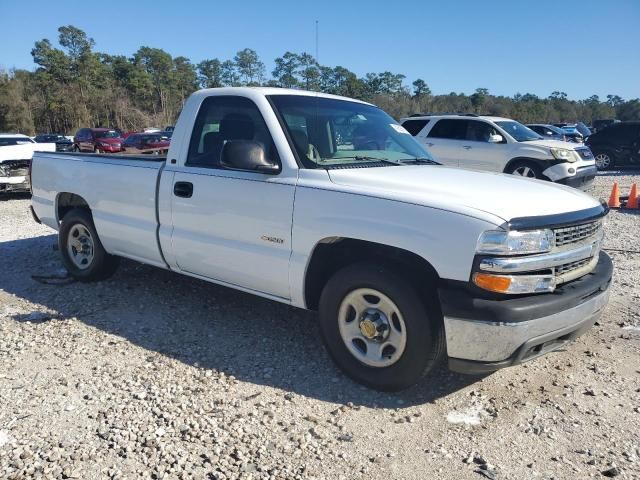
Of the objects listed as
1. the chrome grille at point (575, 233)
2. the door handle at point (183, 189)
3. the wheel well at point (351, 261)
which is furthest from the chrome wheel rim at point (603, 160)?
the door handle at point (183, 189)

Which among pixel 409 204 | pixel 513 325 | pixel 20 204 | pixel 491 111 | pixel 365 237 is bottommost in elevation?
pixel 20 204

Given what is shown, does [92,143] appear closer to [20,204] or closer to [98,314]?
[20,204]

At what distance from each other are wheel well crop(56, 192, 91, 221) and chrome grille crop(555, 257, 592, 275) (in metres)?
4.46

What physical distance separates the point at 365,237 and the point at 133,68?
272 ft

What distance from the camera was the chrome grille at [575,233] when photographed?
10.3 ft

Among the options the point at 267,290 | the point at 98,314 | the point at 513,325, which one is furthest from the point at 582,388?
the point at 98,314

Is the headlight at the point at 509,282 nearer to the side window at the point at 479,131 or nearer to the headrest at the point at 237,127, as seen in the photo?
the headrest at the point at 237,127

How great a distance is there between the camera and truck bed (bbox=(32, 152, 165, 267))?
181 inches

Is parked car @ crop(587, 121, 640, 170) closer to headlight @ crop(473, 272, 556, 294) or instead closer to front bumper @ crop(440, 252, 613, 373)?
front bumper @ crop(440, 252, 613, 373)

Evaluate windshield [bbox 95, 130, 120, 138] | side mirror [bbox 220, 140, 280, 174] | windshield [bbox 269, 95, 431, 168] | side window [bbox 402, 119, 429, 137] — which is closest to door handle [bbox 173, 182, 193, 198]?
side mirror [bbox 220, 140, 280, 174]

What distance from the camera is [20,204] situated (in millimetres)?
11625

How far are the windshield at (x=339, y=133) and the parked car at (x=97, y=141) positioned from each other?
27.8 meters

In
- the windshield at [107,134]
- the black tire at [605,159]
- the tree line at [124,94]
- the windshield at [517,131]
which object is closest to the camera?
the windshield at [517,131]

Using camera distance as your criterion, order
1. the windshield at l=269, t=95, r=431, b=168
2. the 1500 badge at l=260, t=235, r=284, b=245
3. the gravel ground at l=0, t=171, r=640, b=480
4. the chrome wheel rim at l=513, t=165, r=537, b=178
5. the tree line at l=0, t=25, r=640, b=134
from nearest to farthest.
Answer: the gravel ground at l=0, t=171, r=640, b=480, the 1500 badge at l=260, t=235, r=284, b=245, the windshield at l=269, t=95, r=431, b=168, the chrome wheel rim at l=513, t=165, r=537, b=178, the tree line at l=0, t=25, r=640, b=134
